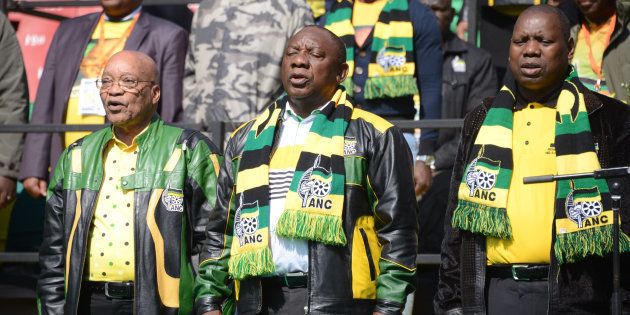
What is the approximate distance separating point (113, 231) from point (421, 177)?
2.10 metres

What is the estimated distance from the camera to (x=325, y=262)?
558 centimetres

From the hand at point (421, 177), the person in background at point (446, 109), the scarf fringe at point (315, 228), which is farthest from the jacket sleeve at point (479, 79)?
the scarf fringe at point (315, 228)

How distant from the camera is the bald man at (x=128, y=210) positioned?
636 centimetres

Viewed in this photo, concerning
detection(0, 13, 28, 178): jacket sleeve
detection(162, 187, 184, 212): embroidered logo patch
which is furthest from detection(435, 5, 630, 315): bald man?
detection(0, 13, 28, 178): jacket sleeve

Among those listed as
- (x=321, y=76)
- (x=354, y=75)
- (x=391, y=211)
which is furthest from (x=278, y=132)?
→ (x=354, y=75)

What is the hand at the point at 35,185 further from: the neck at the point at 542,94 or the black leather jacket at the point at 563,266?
the neck at the point at 542,94

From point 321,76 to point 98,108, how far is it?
2605mm

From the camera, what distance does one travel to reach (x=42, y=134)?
26.8ft

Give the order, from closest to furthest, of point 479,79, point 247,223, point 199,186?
point 247,223
point 199,186
point 479,79

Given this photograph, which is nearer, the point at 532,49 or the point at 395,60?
the point at 532,49

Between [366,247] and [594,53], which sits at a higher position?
[594,53]

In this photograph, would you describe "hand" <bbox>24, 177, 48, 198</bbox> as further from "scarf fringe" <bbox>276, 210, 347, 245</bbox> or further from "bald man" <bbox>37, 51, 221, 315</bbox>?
"scarf fringe" <bbox>276, 210, 347, 245</bbox>

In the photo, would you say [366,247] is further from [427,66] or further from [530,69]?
[427,66]

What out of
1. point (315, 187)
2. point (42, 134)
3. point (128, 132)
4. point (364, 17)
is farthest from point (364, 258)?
point (42, 134)
